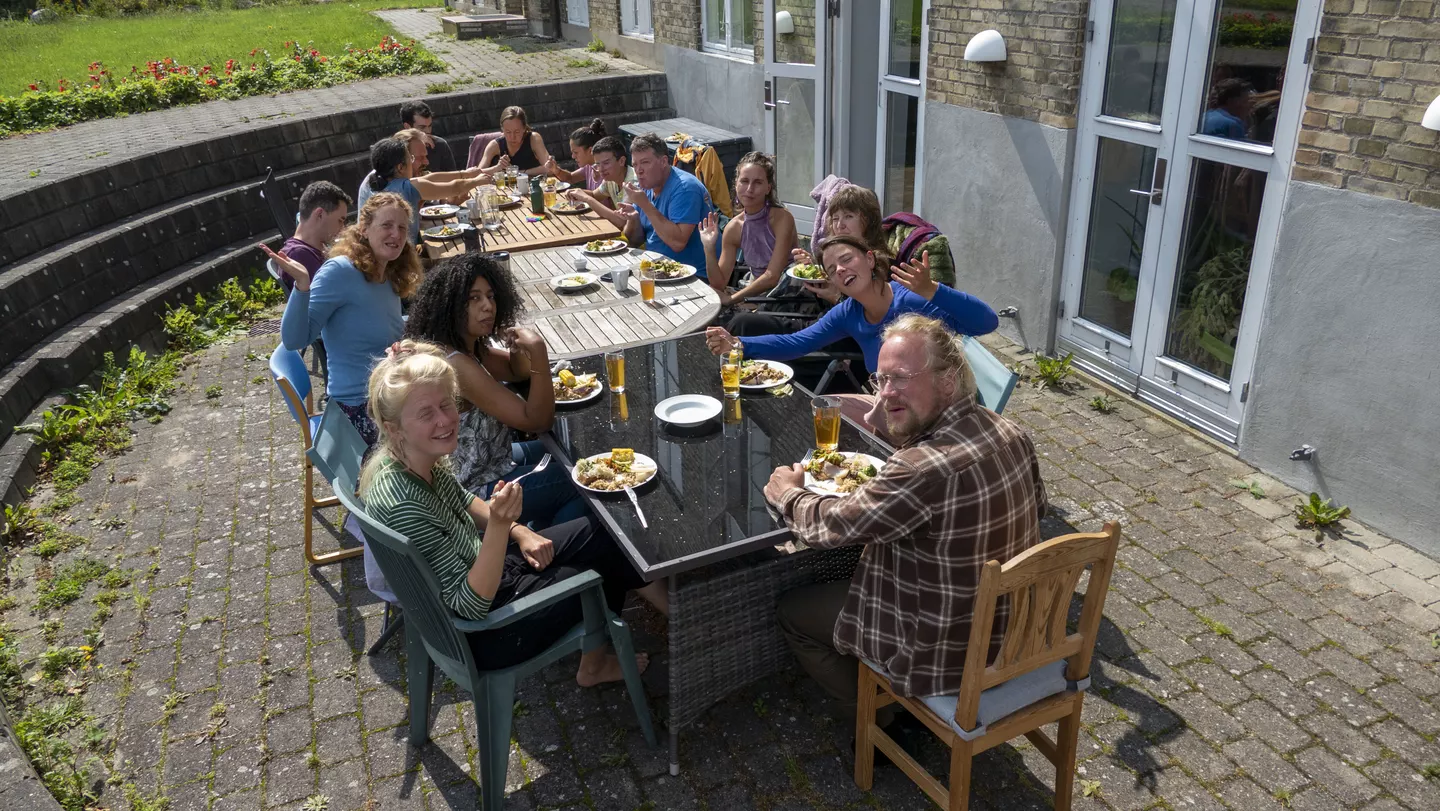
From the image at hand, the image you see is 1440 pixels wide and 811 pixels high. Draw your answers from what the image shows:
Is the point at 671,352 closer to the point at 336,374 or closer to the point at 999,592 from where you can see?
the point at 336,374

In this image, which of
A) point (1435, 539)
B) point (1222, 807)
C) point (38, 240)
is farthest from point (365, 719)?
point (38, 240)

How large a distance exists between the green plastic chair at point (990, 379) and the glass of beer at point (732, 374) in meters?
0.91

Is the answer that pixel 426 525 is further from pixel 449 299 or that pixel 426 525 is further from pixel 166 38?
pixel 166 38

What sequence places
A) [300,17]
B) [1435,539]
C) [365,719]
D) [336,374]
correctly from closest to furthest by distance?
1. [365,719]
2. [1435,539]
3. [336,374]
4. [300,17]

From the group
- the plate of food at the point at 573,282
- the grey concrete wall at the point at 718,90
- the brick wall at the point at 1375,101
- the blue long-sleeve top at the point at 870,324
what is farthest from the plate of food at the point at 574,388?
the grey concrete wall at the point at 718,90

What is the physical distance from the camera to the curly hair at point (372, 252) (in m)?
4.50

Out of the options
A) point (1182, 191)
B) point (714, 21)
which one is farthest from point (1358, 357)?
point (714, 21)

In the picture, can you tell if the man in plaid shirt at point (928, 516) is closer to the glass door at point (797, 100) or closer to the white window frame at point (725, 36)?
the glass door at point (797, 100)

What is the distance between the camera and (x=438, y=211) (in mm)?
7012

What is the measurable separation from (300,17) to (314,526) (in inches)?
875

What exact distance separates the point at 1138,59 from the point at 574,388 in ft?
12.5

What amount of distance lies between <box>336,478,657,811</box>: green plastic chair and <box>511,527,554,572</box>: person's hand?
0.18 meters

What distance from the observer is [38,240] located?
693cm

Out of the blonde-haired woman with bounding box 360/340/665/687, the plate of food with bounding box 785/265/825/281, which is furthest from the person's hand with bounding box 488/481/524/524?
the plate of food with bounding box 785/265/825/281
